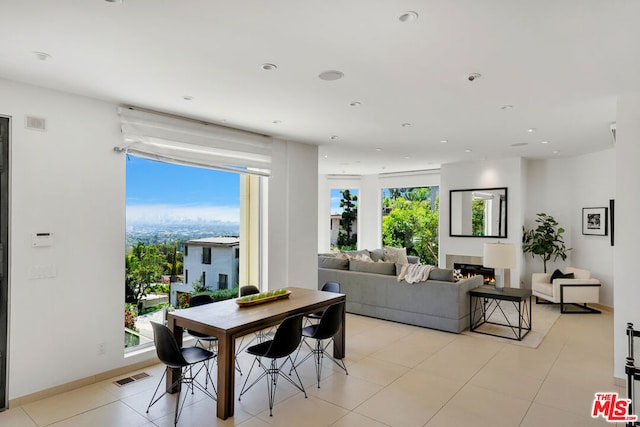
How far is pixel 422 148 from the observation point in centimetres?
643

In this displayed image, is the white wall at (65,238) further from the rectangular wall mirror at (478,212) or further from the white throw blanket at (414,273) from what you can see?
the rectangular wall mirror at (478,212)

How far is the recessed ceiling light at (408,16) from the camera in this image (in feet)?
7.00

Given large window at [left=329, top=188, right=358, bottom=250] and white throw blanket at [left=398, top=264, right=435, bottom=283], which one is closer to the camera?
white throw blanket at [left=398, top=264, right=435, bottom=283]

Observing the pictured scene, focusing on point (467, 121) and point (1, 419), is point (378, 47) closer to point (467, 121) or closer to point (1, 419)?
point (467, 121)

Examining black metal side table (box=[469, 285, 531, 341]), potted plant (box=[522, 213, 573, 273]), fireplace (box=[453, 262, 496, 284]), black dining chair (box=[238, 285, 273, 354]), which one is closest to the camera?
black dining chair (box=[238, 285, 273, 354])

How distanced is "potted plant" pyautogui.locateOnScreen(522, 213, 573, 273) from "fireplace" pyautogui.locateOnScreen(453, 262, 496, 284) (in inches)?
33.7

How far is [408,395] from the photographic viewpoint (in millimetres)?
3418

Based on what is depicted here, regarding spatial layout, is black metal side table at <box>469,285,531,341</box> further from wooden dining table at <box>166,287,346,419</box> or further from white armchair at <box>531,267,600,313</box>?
wooden dining table at <box>166,287,346,419</box>

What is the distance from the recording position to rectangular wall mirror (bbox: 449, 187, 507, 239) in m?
7.62

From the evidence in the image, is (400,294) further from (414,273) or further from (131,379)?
(131,379)

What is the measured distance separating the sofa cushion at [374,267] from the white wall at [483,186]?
9.24 ft

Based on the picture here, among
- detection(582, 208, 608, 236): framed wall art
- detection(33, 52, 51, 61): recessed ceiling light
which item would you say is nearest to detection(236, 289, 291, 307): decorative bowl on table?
detection(33, 52, 51, 61): recessed ceiling light

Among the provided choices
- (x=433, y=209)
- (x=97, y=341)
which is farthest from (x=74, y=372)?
(x=433, y=209)

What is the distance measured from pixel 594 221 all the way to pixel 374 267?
14.1ft
